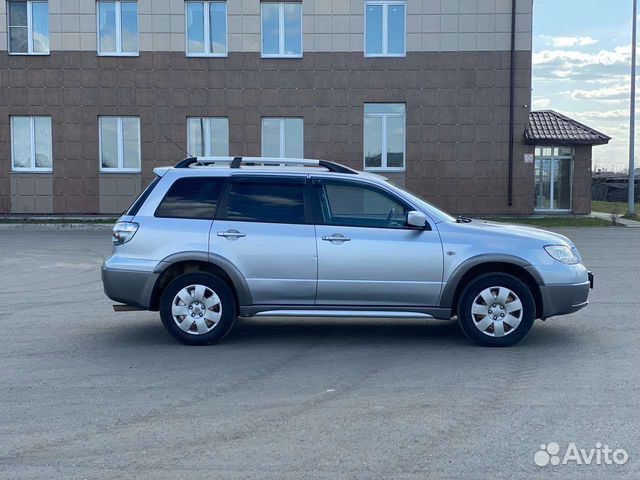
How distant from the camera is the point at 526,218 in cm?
2639

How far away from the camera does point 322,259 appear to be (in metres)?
7.71

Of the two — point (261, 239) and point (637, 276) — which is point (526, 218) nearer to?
point (637, 276)

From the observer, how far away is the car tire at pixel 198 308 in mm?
7816

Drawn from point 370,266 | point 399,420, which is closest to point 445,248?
point 370,266

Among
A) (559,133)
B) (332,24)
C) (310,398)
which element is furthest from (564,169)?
(310,398)

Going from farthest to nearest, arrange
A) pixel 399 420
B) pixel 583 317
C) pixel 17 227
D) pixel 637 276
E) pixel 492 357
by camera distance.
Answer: pixel 17 227 < pixel 637 276 < pixel 583 317 < pixel 492 357 < pixel 399 420

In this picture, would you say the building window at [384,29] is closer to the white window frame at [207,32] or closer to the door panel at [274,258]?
the white window frame at [207,32]

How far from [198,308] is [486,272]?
2.95 meters

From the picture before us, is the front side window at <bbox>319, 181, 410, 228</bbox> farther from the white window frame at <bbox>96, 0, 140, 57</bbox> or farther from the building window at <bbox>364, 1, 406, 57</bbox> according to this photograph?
the white window frame at <bbox>96, 0, 140, 57</bbox>

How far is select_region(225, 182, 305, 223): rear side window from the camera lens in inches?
310

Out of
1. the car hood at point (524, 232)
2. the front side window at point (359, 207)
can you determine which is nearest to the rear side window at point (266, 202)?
the front side window at point (359, 207)

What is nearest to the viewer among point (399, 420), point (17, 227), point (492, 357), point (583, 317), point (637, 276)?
point (399, 420)

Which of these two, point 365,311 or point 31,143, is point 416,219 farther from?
point 31,143

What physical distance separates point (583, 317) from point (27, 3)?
910 inches
